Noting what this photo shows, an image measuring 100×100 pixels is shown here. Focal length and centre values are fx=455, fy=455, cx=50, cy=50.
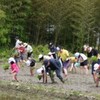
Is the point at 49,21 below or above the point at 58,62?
above

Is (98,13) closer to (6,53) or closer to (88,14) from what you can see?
(88,14)

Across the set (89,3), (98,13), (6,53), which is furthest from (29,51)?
(98,13)

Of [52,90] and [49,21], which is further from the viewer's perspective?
[49,21]

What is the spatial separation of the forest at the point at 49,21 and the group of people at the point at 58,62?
456 inches

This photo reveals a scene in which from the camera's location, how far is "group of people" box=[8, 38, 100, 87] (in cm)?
1806

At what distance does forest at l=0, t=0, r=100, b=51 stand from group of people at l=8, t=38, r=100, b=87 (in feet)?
38.0

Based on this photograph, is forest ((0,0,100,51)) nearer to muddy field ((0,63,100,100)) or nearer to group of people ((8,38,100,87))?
group of people ((8,38,100,87))

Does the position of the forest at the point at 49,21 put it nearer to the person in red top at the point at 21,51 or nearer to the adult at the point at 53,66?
the person in red top at the point at 21,51

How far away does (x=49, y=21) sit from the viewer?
4031 cm

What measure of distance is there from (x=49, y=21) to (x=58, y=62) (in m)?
22.2

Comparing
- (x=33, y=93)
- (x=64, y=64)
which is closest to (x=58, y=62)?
(x=33, y=93)

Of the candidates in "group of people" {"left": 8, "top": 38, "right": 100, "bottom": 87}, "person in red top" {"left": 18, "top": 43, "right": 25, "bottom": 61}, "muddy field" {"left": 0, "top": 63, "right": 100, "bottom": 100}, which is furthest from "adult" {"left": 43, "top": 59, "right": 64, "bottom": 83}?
"person in red top" {"left": 18, "top": 43, "right": 25, "bottom": 61}

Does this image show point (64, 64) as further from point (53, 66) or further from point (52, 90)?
point (52, 90)

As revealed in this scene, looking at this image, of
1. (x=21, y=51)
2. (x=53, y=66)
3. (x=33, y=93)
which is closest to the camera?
(x=33, y=93)
